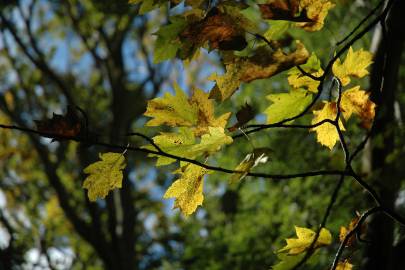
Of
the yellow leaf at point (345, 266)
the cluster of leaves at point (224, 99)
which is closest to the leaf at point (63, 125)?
the cluster of leaves at point (224, 99)

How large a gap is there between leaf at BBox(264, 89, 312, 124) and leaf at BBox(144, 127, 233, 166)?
20cm

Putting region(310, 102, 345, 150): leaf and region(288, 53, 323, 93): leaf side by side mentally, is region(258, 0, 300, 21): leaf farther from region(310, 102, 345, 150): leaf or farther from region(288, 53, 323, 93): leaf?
region(310, 102, 345, 150): leaf

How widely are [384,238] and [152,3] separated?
1344mm

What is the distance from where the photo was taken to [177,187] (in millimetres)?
912

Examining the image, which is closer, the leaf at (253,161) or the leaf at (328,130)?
the leaf at (253,161)

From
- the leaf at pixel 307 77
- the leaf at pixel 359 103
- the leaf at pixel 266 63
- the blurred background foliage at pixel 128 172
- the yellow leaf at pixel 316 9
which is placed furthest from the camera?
the blurred background foliage at pixel 128 172

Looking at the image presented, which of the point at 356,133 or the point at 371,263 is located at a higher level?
the point at 356,133

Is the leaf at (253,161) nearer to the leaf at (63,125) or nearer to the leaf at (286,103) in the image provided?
the leaf at (286,103)

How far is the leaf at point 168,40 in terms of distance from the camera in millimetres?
1019

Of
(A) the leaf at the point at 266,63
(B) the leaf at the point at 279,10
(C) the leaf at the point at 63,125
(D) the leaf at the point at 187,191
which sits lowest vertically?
(D) the leaf at the point at 187,191

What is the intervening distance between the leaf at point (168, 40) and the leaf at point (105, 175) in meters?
0.32

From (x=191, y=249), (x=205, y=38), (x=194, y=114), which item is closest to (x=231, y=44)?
(x=205, y=38)

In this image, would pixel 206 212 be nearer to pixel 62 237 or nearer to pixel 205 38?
pixel 62 237

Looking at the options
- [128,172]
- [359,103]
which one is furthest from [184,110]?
[128,172]
